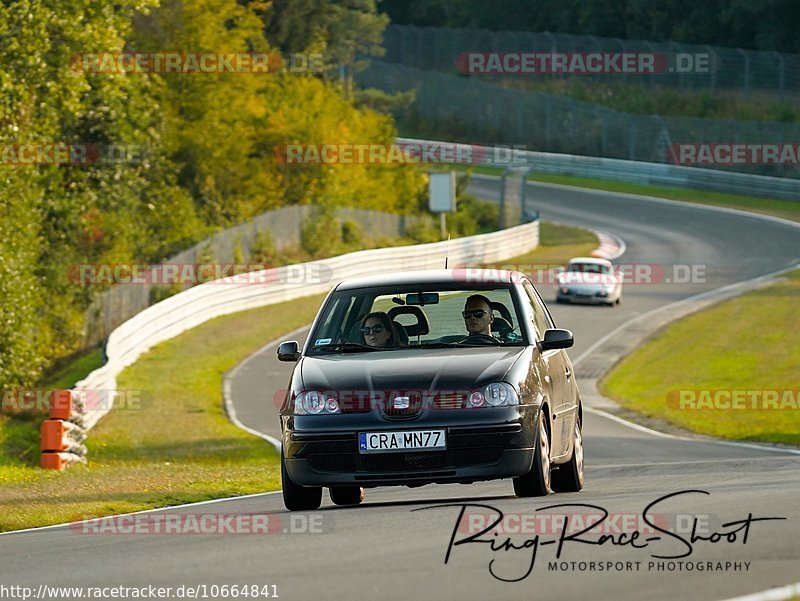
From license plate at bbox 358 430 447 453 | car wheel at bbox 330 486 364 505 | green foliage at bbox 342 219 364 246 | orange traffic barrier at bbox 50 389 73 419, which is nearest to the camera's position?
license plate at bbox 358 430 447 453

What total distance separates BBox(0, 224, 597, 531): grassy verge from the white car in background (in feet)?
22.8

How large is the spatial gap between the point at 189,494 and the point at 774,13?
7874 cm

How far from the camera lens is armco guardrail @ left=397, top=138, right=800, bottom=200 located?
6975 cm

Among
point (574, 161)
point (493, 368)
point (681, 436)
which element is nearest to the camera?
point (493, 368)

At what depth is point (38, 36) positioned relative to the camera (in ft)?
104

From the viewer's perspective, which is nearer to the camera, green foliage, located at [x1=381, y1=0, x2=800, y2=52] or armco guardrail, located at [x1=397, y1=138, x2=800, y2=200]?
armco guardrail, located at [x1=397, y1=138, x2=800, y2=200]

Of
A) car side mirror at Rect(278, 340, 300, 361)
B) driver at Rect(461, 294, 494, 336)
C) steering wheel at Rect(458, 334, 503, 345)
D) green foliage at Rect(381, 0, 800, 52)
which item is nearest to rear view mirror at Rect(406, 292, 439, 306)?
driver at Rect(461, 294, 494, 336)

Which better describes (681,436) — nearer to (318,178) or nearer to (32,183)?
(32,183)

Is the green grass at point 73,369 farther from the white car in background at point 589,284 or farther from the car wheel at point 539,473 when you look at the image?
the car wheel at point 539,473

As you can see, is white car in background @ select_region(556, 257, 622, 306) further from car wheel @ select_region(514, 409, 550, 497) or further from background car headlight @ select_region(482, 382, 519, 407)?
background car headlight @ select_region(482, 382, 519, 407)

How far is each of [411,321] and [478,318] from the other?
51 centimetres

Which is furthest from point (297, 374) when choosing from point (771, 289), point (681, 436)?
point (771, 289)

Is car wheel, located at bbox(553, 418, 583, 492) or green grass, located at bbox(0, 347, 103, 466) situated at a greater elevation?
car wheel, located at bbox(553, 418, 583, 492)

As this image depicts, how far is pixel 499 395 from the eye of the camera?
32.6 ft
